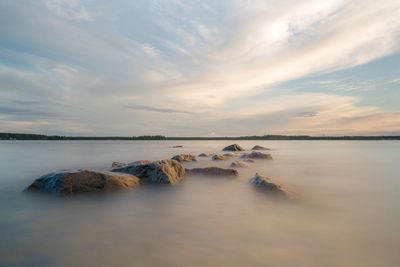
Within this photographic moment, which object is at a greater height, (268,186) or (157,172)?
(157,172)

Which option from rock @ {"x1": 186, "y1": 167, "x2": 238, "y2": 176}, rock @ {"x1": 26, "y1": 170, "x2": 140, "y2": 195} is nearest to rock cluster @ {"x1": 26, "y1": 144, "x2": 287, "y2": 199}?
rock @ {"x1": 26, "y1": 170, "x2": 140, "y2": 195}

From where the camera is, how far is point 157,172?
9.24 meters

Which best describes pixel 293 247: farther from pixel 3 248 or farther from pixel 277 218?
pixel 3 248

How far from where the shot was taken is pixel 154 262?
343 cm

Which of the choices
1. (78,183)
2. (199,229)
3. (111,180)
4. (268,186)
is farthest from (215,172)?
(199,229)

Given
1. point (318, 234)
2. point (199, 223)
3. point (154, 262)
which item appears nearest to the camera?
point (154, 262)

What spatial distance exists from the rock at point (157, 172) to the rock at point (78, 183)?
120cm

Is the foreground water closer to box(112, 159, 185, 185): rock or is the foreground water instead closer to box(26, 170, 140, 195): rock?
box(26, 170, 140, 195): rock

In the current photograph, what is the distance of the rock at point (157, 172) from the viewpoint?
905 cm

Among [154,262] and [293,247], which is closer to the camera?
[154,262]

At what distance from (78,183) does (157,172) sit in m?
2.68

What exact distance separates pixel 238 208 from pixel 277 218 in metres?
1.04

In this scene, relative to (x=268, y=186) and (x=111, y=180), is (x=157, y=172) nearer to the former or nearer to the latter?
(x=111, y=180)

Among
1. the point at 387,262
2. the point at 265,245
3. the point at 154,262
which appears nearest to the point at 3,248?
the point at 154,262
